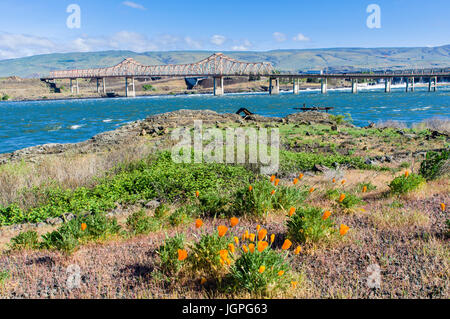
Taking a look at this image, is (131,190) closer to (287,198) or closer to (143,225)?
(143,225)

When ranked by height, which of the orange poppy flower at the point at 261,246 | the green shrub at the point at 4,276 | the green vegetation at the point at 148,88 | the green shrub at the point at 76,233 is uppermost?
the green vegetation at the point at 148,88

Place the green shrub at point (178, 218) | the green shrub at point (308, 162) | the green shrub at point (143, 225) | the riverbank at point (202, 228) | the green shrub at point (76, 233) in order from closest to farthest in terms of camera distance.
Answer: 1. the riverbank at point (202, 228)
2. the green shrub at point (76, 233)
3. the green shrub at point (143, 225)
4. the green shrub at point (178, 218)
5. the green shrub at point (308, 162)

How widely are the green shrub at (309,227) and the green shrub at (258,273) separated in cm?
134

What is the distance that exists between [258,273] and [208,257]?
3.04ft

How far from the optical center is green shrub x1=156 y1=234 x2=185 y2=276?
491 centimetres

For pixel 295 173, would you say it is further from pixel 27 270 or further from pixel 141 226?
pixel 27 270

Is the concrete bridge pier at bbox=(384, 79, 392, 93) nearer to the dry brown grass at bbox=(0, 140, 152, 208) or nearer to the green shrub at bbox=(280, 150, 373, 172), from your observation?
the green shrub at bbox=(280, 150, 373, 172)

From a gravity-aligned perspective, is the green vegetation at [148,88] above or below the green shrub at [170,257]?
above

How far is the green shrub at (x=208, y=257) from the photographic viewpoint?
4.84m

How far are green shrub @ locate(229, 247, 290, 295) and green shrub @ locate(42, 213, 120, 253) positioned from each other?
2909 millimetres

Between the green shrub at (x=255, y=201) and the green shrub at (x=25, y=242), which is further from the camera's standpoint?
the green shrub at (x=255, y=201)

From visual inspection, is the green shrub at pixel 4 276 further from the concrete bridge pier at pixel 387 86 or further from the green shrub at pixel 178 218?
the concrete bridge pier at pixel 387 86

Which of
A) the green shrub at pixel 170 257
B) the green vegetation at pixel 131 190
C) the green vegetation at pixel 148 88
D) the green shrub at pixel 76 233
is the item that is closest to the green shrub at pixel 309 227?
the green shrub at pixel 170 257
